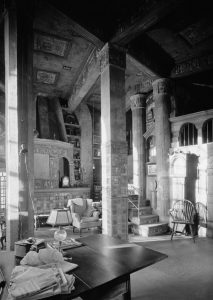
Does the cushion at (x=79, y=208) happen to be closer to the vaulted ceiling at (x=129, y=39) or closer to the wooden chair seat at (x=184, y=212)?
the wooden chair seat at (x=184, y=212)

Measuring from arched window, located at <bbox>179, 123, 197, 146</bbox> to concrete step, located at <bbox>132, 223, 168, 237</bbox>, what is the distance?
3.05 metres

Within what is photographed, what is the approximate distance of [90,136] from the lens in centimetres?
1338

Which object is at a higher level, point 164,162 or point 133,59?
point 133,59

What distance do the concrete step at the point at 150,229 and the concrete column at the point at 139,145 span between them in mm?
2443

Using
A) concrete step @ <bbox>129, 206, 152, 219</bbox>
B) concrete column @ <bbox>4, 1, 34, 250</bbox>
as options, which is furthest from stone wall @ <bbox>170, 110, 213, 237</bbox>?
concrete column @ <bbox>4, 1, 34, 250</bbox>

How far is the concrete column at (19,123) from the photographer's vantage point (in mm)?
4656

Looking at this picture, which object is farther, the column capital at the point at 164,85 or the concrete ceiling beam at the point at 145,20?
the column capital at the point at 164,85

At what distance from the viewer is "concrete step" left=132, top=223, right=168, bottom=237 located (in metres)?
7.02

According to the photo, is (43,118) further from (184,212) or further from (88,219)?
(184,212)

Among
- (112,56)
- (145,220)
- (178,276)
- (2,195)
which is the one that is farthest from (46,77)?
(178,276)

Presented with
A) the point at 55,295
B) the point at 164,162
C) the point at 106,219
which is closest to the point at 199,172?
the point at 164,162

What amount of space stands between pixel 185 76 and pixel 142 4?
142 inches

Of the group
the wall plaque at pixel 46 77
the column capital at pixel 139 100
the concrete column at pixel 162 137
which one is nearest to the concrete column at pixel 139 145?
the column capital at pixel 139 100

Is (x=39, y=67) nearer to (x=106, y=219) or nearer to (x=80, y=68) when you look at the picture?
(x=80, y=68)
